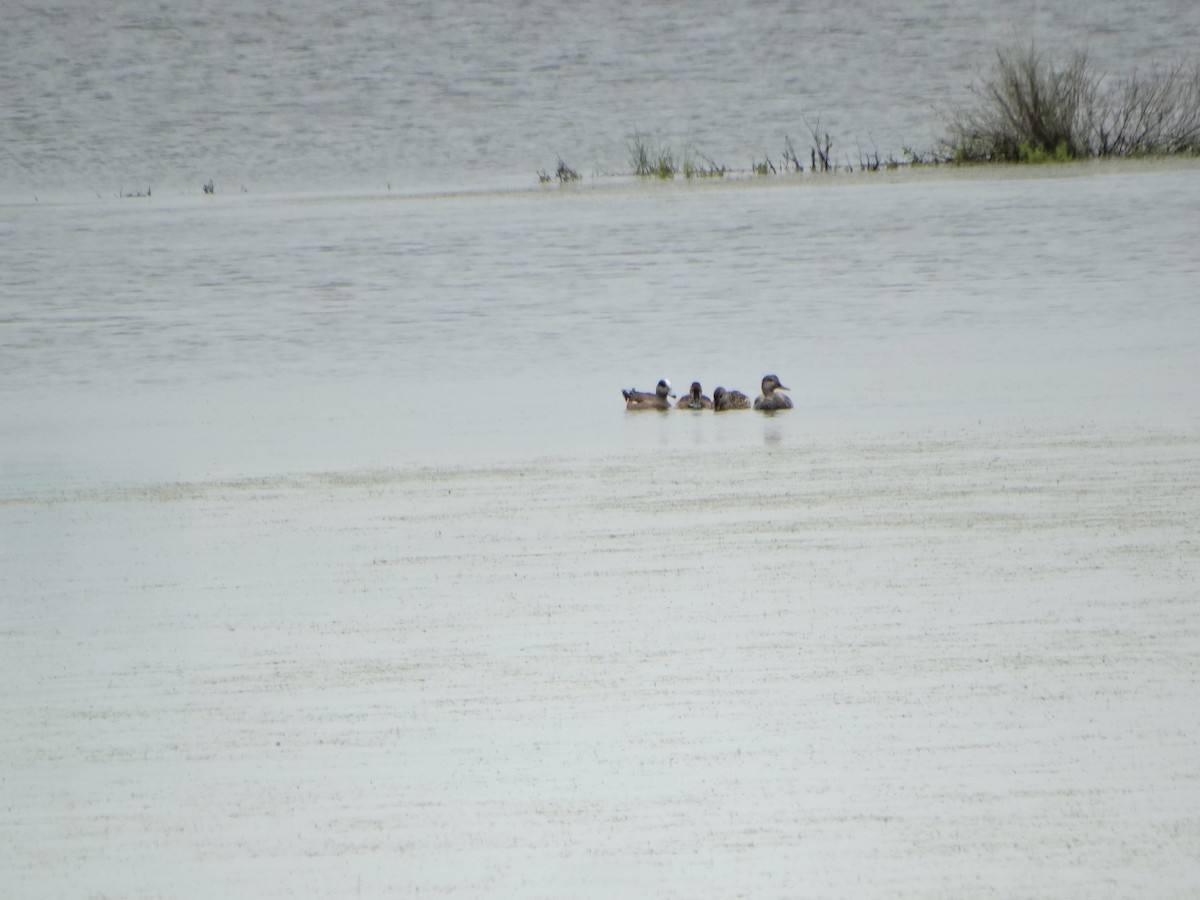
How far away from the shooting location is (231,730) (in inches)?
187

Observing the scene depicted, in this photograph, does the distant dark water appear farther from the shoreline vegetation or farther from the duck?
the duck

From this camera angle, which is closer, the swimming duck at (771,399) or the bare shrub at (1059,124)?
the swimming duck at (771,399)

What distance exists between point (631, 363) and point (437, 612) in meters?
6.08

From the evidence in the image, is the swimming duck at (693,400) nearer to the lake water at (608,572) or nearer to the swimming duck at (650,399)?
the swimming duck at (650,399)

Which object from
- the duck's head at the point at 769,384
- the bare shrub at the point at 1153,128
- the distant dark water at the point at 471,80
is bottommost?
the duck's head at the point at 769,384

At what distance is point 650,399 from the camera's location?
31.9ft

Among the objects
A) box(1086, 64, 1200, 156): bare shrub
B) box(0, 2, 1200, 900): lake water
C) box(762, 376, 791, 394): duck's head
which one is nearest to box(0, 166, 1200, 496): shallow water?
box(0, 2, 1200, 900): lake water

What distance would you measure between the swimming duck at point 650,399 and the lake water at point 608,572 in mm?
196

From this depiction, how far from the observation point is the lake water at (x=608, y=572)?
4.05 metres

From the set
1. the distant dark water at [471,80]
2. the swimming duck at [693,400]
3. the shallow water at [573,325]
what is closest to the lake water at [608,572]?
the shallow water at [573,325]

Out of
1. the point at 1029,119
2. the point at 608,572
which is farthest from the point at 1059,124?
the point at 608,572

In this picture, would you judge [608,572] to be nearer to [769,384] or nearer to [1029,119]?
[769,384]

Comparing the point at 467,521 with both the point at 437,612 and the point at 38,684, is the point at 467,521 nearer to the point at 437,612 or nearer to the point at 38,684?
the point at 437,612

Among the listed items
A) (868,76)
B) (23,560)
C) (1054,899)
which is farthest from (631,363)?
(868,76)
